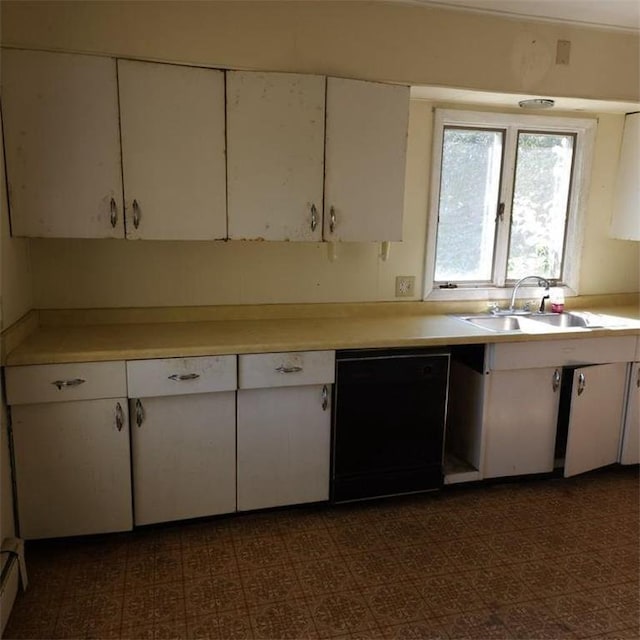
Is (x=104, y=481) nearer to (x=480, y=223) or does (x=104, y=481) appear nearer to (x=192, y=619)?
(x=192, y=619)

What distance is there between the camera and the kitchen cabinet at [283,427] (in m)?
2.48

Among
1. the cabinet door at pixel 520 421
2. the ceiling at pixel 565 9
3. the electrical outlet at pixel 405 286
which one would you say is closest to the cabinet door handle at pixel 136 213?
the electrical outlet at pixel 405 286

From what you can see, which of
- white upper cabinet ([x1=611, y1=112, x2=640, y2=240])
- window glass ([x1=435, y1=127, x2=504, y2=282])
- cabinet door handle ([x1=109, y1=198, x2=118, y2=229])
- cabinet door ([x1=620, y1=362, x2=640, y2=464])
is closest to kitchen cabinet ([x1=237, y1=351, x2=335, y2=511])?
cabinet door handle ([x1=109, y1=198, x2=118, y2=229])

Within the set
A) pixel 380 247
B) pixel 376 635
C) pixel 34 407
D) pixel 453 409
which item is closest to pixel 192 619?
pixel 376 635

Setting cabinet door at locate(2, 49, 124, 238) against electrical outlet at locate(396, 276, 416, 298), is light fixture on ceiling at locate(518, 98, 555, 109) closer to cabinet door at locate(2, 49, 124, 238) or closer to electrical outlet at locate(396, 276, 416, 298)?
electrical outlet at locate(396, 276, 416, 298)

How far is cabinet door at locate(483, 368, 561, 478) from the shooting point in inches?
112

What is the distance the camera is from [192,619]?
2006 millimetres

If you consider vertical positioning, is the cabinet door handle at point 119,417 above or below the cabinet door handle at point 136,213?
below

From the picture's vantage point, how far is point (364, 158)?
263 cm

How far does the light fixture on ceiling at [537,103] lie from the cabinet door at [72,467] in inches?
97.9

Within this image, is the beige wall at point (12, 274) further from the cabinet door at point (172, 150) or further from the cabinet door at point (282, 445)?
the cabinet door at point (282, 445)

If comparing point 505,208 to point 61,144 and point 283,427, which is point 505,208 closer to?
point 283,427

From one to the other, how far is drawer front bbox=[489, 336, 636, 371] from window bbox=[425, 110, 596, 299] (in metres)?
0.59

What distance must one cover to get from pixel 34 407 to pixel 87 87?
4.20 ft
